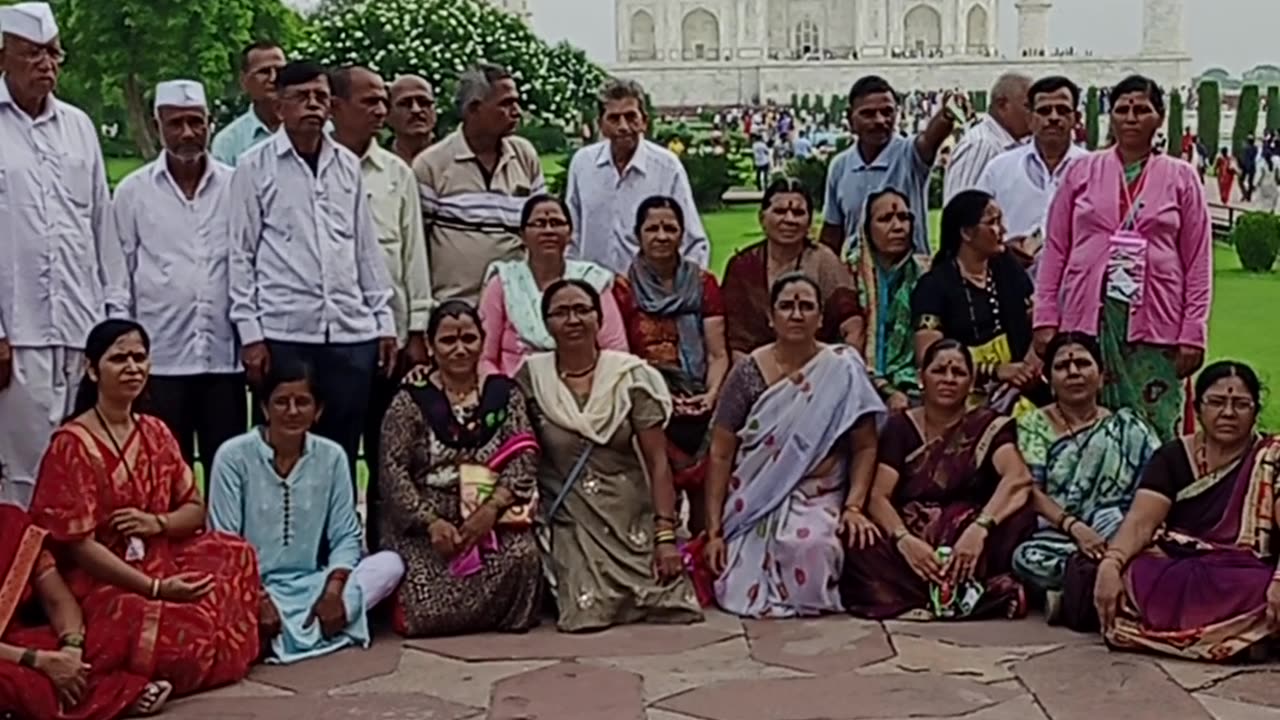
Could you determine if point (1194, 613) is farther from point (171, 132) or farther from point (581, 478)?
point (171, 132)

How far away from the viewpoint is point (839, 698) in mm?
3557

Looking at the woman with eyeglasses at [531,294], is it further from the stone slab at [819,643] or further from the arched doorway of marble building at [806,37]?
the arched doorway of marble building at [806,37]

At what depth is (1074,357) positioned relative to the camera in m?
4.15

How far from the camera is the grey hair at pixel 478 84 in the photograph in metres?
4.62

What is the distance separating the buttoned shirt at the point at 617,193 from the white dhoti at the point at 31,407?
154cm

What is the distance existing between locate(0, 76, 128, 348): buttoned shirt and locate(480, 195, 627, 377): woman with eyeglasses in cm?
96

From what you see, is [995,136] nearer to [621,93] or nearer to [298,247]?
[621,93]

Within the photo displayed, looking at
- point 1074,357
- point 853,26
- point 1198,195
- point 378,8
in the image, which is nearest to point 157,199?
point 1074,357

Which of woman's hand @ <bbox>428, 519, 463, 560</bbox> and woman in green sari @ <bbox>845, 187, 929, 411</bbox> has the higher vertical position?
woman in green sari @ <bbox>845, 187, 929, 411</bbox>

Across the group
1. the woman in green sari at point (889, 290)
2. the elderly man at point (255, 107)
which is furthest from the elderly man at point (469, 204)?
the woman in green sari at point (889, 290)

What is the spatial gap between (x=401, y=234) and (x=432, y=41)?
11.9 metres

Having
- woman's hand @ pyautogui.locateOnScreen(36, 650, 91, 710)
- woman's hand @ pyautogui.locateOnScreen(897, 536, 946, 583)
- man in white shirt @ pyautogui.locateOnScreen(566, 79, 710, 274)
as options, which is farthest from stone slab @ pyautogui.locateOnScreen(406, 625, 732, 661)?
man in white shirt @ pyautogui.locateOnScreen(566, 79, 710, 274)

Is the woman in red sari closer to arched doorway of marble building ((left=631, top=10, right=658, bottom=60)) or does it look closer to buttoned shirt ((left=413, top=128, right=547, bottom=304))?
buttoned shirt ((left=413, top=128, right=547, bottom=304))

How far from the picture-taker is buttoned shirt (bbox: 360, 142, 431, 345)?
177 inches
